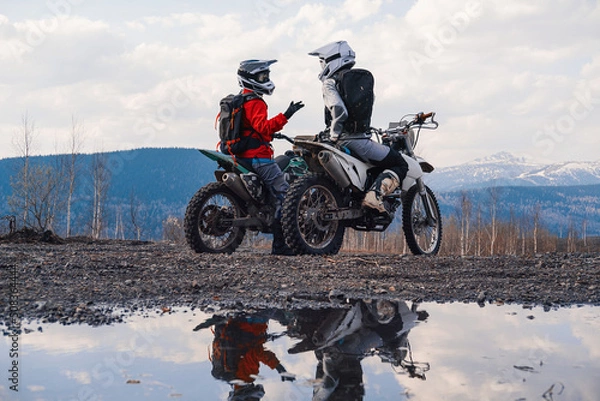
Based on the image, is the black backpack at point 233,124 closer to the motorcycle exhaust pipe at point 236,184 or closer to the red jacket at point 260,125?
the red jacket at point 260,125

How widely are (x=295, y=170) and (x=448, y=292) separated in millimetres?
4582

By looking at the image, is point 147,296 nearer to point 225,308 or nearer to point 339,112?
point 225,308

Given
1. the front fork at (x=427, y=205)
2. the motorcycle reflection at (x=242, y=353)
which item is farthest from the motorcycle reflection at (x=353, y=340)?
the front fork at (x=427, y=205)

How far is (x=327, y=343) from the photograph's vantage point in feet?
9.28

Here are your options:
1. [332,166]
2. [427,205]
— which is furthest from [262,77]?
[427,205]

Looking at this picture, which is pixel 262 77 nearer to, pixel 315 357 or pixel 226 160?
pixel 226 160

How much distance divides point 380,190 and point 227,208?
206 cm

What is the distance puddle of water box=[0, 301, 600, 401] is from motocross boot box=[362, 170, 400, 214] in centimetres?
392

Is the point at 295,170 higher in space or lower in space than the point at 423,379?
higher

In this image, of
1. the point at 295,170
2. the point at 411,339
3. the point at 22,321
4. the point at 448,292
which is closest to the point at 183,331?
the point at 22,321

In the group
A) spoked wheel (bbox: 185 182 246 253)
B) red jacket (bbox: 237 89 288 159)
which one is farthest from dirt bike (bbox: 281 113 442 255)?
spoked wheel (bbox: 185 182 246 253)

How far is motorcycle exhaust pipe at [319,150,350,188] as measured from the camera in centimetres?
734

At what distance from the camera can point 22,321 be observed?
3330 millimetres

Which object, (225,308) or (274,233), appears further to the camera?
(274,233)
